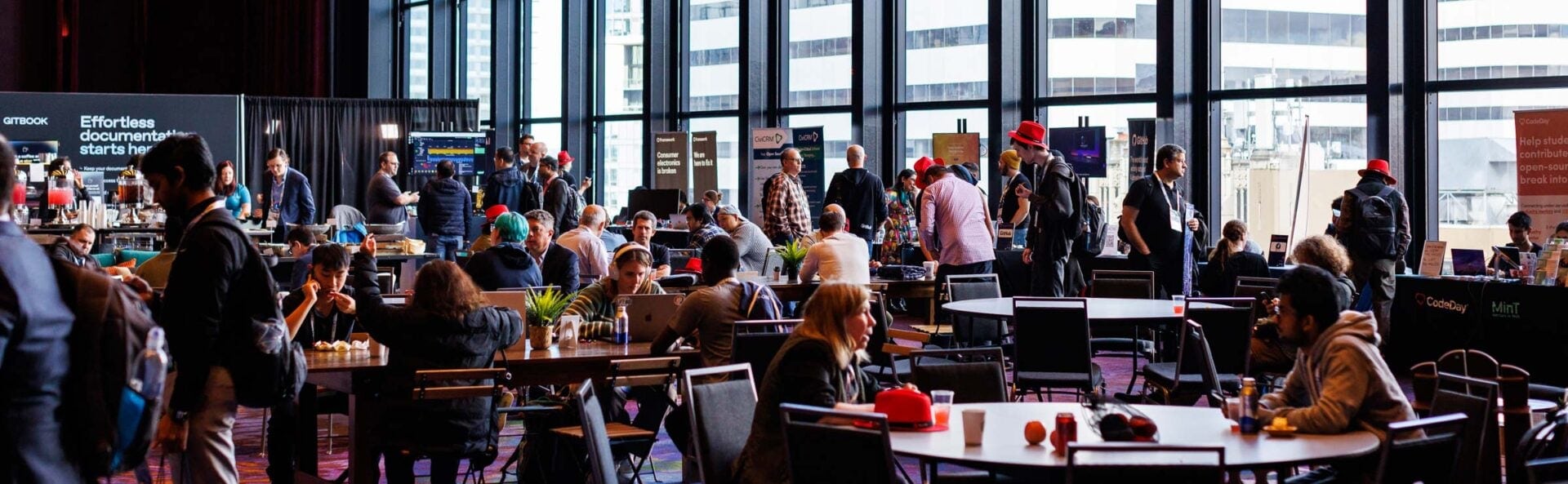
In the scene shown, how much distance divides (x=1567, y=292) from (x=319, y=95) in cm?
1606

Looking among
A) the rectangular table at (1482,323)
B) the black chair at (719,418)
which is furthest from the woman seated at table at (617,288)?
the rectangular table at (1482,323)

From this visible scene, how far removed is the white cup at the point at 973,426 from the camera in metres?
3.67

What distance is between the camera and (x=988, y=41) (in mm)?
13844

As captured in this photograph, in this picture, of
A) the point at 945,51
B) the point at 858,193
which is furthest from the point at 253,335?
the point at 945,51

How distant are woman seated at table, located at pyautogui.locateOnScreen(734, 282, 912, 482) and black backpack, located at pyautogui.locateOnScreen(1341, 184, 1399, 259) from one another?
605 centimetres

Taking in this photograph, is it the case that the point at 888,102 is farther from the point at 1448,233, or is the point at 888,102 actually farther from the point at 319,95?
the point at 319,95

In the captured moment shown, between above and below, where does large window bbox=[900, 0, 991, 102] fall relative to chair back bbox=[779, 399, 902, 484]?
above

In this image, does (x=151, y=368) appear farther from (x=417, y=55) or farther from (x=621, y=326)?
(x=417, y=55)

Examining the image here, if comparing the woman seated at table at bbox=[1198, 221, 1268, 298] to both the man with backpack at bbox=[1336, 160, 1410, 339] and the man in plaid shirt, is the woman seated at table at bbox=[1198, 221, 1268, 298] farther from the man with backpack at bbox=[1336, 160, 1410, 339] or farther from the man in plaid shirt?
the man in plaid shirt

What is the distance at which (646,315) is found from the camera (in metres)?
6.09

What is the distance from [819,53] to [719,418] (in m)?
11.6

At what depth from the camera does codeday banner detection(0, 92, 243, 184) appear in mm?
16344

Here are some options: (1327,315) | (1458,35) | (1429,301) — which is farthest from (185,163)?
(1458,35)

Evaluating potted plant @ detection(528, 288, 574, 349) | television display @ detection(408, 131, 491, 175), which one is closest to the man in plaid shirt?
potted plant @ detection(528, 288, 574, 349)
